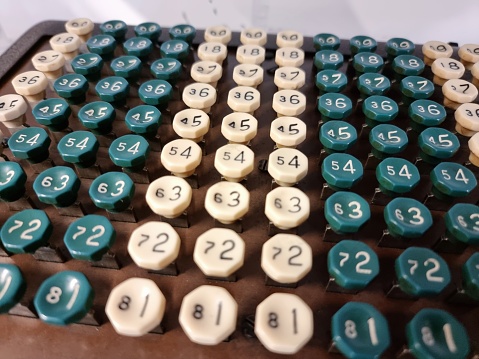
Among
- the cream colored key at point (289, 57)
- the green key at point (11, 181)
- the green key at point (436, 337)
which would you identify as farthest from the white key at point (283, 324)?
the cream colored key at point (289, 57)

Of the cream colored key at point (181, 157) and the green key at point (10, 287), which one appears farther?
the cream colored key at point (181, 157)

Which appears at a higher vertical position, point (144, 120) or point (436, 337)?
point (144, 120)

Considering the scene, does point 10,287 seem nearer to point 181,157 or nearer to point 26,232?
point 26,232

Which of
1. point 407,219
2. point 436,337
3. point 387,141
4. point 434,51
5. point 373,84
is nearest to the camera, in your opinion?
point 436,337

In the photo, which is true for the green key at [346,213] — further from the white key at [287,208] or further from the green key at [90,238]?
the green key at [90,238]

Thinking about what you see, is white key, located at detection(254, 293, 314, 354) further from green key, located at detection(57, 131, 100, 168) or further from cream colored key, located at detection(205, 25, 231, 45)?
cream colored key, located at detection(205, 25, 231, 45)

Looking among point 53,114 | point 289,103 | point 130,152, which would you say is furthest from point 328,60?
point 53,114

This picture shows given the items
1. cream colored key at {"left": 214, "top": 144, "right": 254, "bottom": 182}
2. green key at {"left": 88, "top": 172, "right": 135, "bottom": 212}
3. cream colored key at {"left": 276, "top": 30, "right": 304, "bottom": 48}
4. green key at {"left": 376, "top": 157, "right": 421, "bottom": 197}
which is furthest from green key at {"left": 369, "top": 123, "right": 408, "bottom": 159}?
green key at {"left": 88, "top": 172, "right": 135, "bottom": 212}
